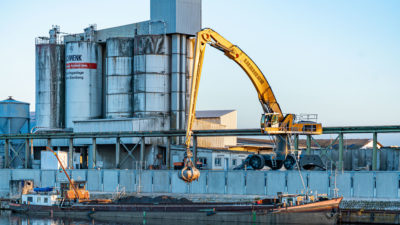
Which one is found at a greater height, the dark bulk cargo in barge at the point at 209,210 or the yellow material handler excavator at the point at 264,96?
the yellow material handler excavator at the point at 264,96

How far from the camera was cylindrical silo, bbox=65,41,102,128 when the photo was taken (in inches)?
3452

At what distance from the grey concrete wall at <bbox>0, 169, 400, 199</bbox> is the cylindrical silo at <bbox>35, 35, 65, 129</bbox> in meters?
20.9

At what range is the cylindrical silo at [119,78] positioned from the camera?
83812 millimetres

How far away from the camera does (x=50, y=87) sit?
9112cm

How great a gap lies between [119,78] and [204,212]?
1386 inches

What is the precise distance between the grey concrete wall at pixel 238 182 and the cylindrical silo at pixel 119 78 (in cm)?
1764

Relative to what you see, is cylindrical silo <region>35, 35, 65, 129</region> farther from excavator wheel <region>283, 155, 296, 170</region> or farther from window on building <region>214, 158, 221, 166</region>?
excavator wheel <region>283, 155, 296, 170</region>

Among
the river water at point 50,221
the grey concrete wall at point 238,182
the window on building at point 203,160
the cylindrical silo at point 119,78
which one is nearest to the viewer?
the grey concrete wall at point 238,182

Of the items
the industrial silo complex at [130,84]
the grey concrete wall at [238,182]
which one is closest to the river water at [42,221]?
the grey concrete wall at [238,182]

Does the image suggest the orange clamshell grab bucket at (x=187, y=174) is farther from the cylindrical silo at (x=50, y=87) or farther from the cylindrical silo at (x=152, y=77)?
the cylindrical silo at (x=50, y=87)

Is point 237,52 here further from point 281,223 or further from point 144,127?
point 144,127

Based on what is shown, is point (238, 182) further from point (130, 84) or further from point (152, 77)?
point (130, 84)

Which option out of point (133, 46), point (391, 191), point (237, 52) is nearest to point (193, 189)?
point (237, 52)

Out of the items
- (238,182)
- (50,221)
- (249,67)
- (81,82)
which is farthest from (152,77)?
(50,221)
